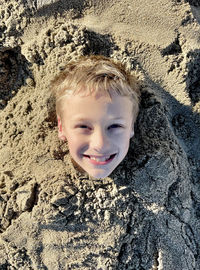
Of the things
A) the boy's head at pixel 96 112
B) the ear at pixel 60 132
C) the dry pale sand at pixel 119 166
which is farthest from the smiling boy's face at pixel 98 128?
the dry pale sand at pixel 119 166

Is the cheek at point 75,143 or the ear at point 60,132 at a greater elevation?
the ear at point 60,132

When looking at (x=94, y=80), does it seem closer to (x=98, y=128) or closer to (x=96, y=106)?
(x=96, y=106)

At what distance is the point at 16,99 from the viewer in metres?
2.40

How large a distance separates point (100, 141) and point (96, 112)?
16 cm

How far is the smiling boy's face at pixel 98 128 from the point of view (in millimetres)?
1805

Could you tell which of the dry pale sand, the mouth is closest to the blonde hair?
the dry pale sand

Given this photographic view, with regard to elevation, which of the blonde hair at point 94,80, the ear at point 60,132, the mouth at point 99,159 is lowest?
the mouth at point 99,159

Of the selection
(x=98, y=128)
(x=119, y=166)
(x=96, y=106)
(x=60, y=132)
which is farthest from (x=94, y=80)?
(x=119, y=166)

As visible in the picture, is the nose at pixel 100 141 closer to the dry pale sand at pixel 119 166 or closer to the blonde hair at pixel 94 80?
the blonde hair at pixel 94 80

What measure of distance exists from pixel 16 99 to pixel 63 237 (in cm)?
105

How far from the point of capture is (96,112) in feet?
5.90

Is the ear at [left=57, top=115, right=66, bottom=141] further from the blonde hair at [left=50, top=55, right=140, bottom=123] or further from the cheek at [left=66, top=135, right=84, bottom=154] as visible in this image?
the cheek at [left=66, top=135, right=84, bottom=154]

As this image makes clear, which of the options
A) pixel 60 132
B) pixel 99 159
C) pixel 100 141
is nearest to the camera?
pixel 100 141

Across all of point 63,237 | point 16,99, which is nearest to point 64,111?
point 16,99
